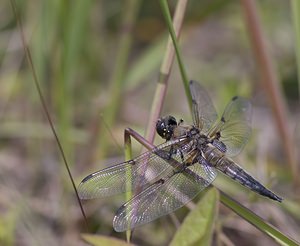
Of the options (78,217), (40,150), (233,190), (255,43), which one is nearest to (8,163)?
(40,150)

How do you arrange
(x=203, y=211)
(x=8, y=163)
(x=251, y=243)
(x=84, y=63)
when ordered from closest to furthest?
(x=203, y=211) < (x=251, y=243) < (x=8, y=163) < (x=84, y=63)

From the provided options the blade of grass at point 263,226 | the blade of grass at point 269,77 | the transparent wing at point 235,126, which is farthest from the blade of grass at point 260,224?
the blade of grass at point 269,77

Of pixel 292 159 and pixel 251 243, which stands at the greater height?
pixel 292 159

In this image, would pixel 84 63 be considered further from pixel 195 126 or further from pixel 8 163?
pixel 195 126

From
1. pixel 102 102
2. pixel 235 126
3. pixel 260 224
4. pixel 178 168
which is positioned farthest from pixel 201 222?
pixel 102 102

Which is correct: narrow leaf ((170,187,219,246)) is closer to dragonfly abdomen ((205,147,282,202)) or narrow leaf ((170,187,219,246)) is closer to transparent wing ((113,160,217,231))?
transparent wing ((113,160,217,231))

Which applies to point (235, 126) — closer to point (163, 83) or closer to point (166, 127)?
point (166, 127)
